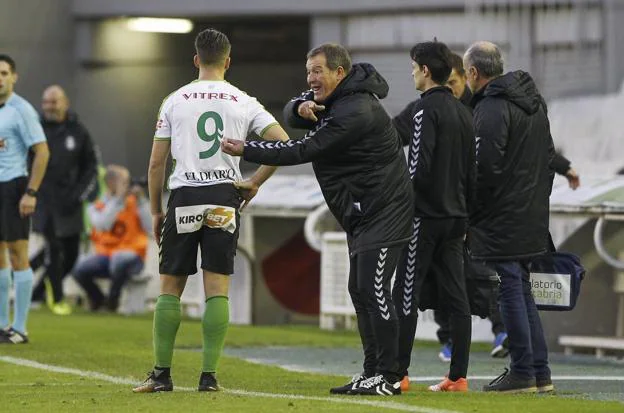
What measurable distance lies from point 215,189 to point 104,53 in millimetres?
18802

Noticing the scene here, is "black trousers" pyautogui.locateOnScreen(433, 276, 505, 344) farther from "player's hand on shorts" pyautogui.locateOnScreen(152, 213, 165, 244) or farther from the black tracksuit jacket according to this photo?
"player's hand on shorts" pyautogui.locateOnScreen(152, 213, 165, 244)

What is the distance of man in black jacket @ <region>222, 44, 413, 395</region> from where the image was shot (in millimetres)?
9211

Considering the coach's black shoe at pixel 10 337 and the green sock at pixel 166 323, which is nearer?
the green sock at pixel 166 323

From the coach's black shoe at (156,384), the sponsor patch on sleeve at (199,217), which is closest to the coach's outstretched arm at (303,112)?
the sponsor patch on sleeve at (199,217)

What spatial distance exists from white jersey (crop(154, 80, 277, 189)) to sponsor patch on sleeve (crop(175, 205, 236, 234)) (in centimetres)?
13

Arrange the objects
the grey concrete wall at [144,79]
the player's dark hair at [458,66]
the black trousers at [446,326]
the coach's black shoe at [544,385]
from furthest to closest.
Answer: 1. the grey concrete wall at [144,79]
2. the black trousers at [446,326]
3. the player's dark hair at [458,66]
4. the coach's black shoe at [544,385]

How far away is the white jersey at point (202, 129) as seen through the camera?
31.0 feet

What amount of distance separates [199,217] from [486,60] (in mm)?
1968

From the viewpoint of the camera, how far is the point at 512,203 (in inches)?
393

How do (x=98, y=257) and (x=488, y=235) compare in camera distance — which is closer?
(x=488, y=235)

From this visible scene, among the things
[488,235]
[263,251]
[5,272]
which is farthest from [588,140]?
[488,235]

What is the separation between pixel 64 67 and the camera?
90.3 feet

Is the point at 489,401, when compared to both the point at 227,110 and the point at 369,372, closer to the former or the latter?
the point at 369,372

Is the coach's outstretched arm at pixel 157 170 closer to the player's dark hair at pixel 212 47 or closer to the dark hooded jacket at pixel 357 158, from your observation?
the player's dark hair at pixel 212 47
